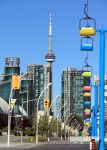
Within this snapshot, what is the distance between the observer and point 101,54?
107ft

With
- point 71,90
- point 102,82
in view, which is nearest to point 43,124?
point 71,90

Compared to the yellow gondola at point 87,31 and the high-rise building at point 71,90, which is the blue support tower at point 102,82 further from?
the high-rise building at point 71,90

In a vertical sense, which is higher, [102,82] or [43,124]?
[102,82]

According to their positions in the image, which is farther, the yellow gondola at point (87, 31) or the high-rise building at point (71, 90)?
the high-rise building at point (71, 90)

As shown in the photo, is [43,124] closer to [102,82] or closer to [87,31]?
[102,82]

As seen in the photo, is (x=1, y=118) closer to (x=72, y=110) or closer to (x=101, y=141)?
(x=72, y=110)

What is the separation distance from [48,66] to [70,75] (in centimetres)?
3583

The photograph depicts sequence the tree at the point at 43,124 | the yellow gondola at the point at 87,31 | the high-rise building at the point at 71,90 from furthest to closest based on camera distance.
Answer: the high-rise building at the point at 71,90 < the tree at the point at 43,124 < the yellow gondola at the point at 87,31

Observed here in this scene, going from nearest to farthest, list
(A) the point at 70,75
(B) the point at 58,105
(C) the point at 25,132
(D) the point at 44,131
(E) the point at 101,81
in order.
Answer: (E) the point at 101,81
(D) the point at 44,131
(C) the point at 25,132
(B) the point at 58,105
(A) the point at 70,75

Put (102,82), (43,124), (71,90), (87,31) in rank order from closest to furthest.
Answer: (87,31), (102,82), (43,124), (71,90)

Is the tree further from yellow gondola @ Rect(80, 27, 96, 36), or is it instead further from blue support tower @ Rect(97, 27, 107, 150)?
yellow gondola @ Rect(80, 27, 96, 36)

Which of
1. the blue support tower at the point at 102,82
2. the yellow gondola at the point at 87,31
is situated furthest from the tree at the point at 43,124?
the yellow gondola at the point at 87,31

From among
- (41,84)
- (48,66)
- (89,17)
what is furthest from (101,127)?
(48,66)

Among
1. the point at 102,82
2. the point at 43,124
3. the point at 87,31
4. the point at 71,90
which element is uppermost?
Answer: the point at 71,90
